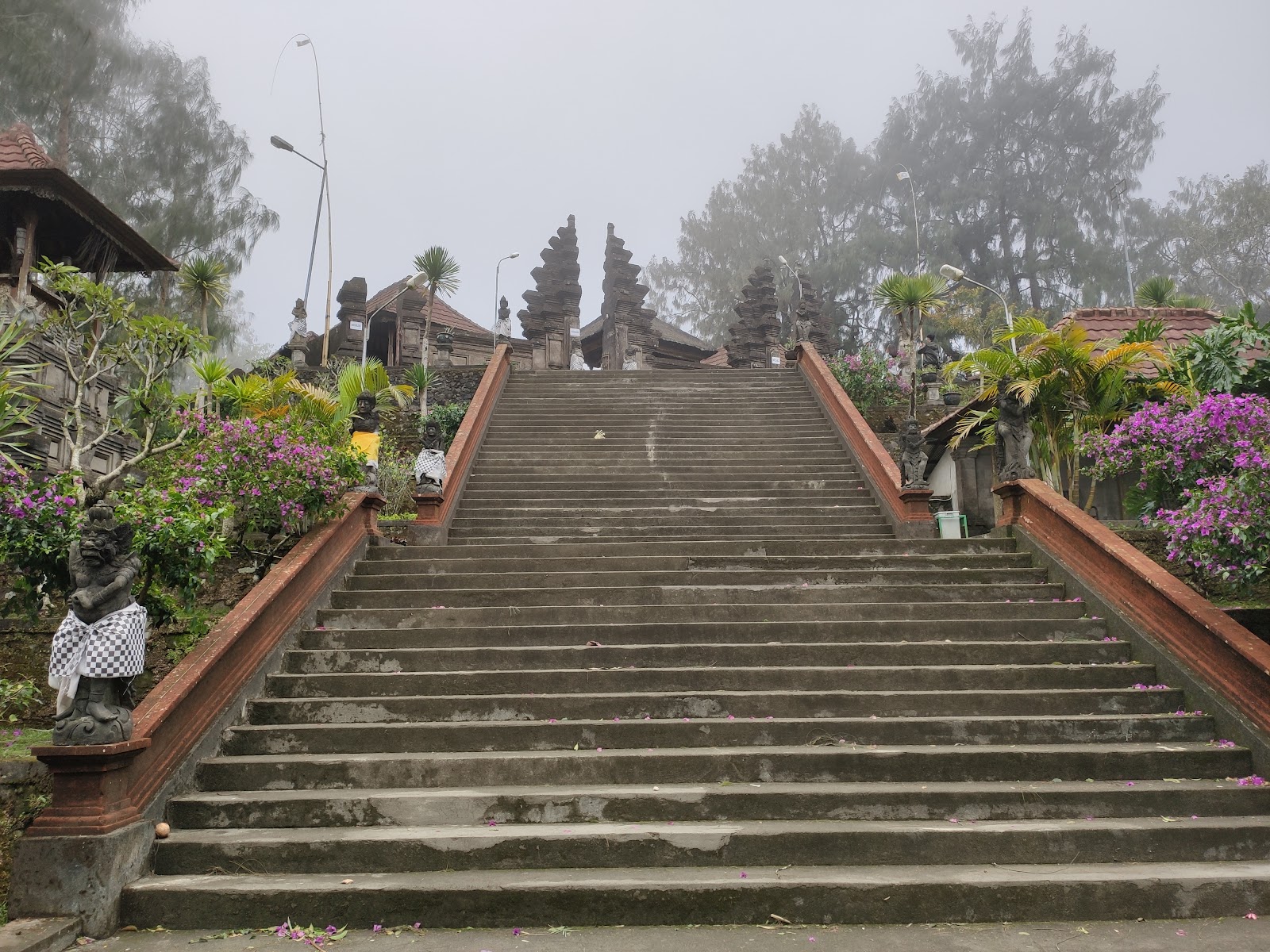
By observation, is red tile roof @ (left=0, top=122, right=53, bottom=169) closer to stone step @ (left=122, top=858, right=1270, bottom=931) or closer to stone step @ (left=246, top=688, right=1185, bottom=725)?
stone step @ (left=246, top=688, right=1185, bottom=725)

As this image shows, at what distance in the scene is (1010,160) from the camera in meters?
39.8

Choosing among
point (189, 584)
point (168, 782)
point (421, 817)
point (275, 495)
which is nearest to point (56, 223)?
point (275, 495)

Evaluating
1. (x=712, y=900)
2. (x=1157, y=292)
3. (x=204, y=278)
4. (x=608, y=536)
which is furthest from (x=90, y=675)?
(x=1157, y=292)

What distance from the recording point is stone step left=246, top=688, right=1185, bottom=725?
17.6 ft

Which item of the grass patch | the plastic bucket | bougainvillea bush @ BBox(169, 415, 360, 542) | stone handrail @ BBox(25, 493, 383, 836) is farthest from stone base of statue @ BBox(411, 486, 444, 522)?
the plastic bucket

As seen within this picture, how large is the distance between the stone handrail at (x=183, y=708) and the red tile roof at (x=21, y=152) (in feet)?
29.7

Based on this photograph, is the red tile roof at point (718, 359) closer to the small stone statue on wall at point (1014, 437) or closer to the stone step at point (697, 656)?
the small stone statue on wall at point (1014, 437)

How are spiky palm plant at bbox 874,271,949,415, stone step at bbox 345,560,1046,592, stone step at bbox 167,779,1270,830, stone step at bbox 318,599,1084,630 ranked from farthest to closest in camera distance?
spiky palm plant at bbox 874,271,949,415, stone step at bbox 345,560,1046,592, stone step at bbox 318,599,1084,630, stone step at bbox 167,779,1270,830

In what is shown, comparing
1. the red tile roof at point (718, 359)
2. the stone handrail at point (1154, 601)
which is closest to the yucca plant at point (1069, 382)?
the stone handrail at point (1154, 601)

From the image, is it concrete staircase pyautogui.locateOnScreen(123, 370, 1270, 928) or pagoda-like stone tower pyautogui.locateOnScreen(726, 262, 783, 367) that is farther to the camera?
pagoda-like stone tower pyautogui.locateOnScreen(726, 262, 783, 367)

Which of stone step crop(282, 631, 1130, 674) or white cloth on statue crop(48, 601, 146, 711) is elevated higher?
white cloth on statue crop(48, 601, 146, 711)

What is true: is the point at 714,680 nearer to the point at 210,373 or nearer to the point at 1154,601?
the point at 1154,601

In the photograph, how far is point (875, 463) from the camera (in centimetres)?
1062

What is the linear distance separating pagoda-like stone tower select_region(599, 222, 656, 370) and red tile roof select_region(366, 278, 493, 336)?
4.08m
